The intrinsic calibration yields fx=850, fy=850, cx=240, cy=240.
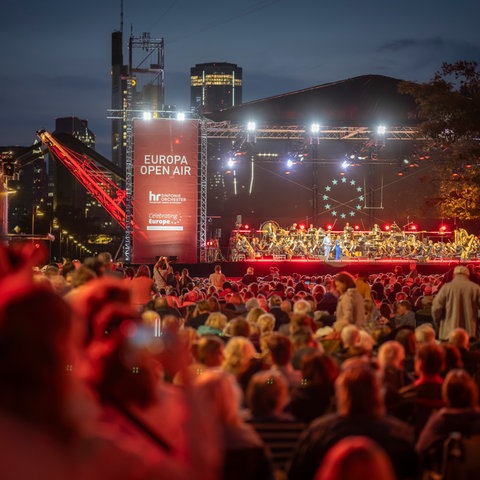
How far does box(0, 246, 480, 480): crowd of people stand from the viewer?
150 centimetres

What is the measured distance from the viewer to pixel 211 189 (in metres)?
41.5

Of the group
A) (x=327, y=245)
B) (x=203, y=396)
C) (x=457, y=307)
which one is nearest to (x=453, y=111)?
(x=457, y=307)

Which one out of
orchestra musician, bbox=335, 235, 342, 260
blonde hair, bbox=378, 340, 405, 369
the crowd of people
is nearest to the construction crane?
orchestra musician, bbox=335, 235, 342, 260

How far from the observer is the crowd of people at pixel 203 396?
4.91 feet

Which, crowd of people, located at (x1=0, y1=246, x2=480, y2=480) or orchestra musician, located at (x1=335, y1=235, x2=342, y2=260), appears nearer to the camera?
crowd of people, located at (x1=0, y1=246, x2=480, y2=480)

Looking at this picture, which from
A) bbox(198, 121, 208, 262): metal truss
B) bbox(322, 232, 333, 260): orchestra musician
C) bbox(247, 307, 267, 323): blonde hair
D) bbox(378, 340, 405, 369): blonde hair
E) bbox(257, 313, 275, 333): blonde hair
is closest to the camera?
bbox(378, 340, 405, 369): blonde hair

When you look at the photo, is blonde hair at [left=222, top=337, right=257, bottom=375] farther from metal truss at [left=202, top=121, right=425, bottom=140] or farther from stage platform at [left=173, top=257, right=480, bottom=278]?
metal truss at [left=202, top=121, right=425, bottom=140]

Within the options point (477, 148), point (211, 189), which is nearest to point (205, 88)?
point (211, 189)

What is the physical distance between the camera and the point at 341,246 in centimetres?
3161

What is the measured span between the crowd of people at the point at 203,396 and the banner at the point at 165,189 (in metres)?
16.0

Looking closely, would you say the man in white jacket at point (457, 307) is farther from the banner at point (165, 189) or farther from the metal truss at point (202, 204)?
the metal truss at point (202, 204)

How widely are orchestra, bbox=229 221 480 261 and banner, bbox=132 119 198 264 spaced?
5.26 meters

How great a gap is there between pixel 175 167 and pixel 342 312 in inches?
672

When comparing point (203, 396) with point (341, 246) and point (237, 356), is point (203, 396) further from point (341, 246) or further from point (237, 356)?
point (341, 246)
